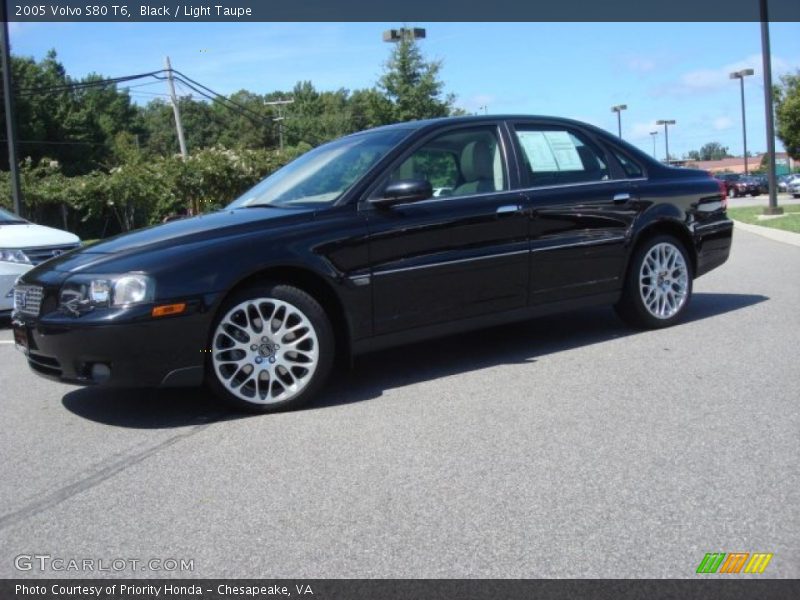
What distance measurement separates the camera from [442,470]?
381cm

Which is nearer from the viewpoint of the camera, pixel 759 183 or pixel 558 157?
Answer: pixel 558 157

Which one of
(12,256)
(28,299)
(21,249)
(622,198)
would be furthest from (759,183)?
(28,299)

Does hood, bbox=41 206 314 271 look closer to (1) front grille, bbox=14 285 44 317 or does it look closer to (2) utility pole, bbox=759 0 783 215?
(1) front grille, bbox=14 285 44 317

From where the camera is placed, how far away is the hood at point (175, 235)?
477cm

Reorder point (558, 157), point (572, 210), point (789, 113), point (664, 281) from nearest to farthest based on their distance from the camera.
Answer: point (572, 210), point (558, 157), point (664, 281), point (789, 113)

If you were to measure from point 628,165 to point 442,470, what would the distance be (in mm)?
3698

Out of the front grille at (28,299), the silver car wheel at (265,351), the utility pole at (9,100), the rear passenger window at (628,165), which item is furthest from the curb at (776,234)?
the utility pole at (9,100)

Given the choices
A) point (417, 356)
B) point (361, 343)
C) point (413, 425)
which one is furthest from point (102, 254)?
point (417, 356)

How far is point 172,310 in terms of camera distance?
4547 millimetres

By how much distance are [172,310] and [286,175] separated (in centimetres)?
188

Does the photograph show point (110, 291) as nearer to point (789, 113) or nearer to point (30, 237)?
point (30, 237)

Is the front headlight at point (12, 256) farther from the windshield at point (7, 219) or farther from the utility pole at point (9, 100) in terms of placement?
the utility pole at point (9, 100)

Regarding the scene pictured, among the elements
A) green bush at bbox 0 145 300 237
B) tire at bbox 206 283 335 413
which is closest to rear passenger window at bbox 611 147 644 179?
tire at bbox 206 283 335 413

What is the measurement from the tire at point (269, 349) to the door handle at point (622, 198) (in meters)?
2.62
